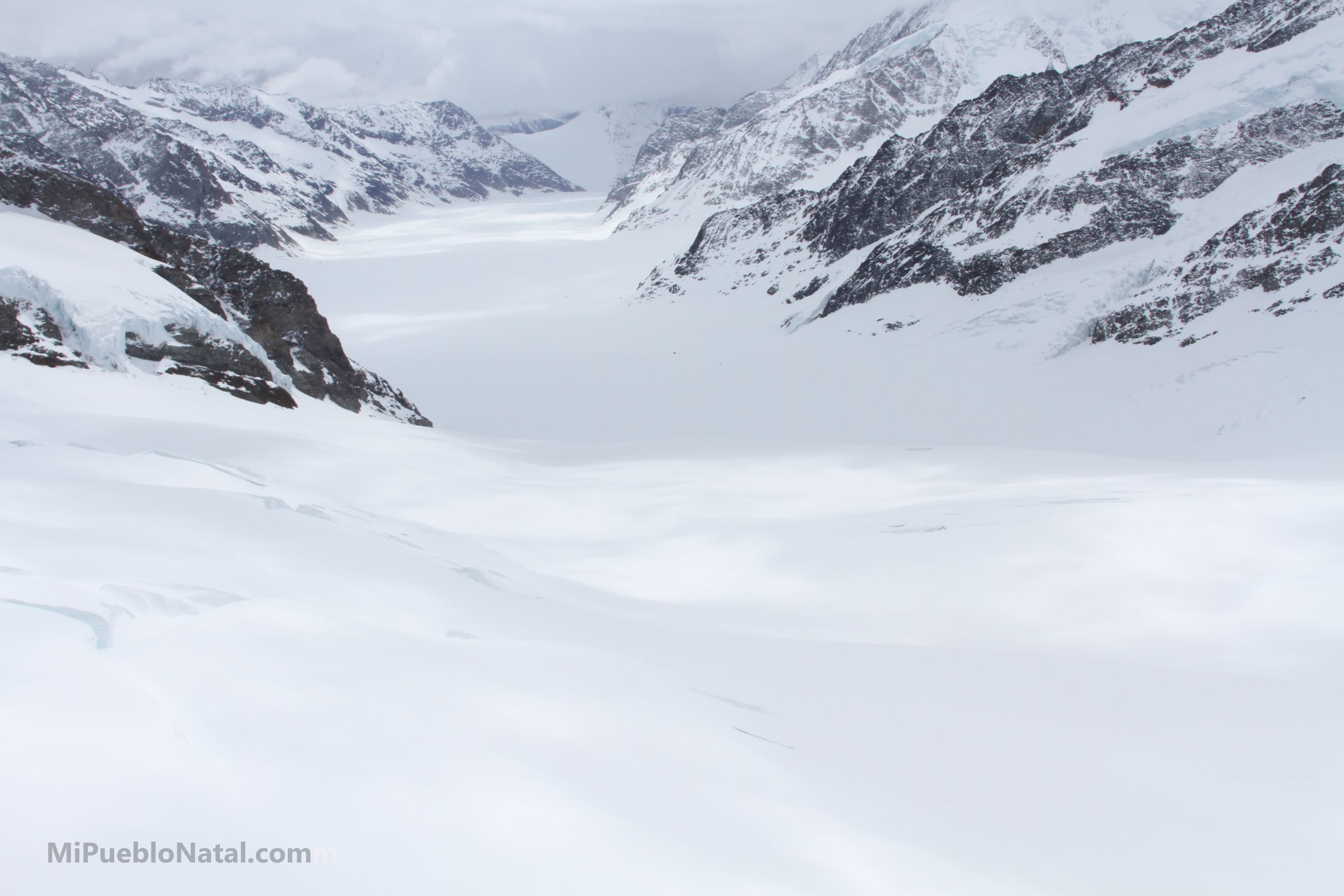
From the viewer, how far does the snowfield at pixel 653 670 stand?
201 cm

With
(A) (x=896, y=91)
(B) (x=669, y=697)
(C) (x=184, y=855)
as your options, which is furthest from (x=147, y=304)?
(A) (x=896, y=91)

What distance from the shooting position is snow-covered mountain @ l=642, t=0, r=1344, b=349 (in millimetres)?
26766

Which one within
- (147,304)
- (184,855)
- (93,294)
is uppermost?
(93,294)

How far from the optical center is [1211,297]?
87.1ft

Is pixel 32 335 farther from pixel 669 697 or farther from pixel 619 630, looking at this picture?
pixel 669 697

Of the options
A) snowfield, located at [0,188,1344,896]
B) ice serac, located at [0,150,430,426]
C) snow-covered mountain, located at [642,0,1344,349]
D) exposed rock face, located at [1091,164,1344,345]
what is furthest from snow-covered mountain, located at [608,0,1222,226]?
snowfield, located at [0,188,1344,896]

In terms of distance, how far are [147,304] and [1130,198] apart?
36.6 m

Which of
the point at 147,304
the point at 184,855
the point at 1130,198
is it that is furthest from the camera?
the point at 1130,198

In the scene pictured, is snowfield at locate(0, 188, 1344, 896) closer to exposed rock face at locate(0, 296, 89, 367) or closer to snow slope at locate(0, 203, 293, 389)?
exposed rock face at locate(0, 296, 89, 367)

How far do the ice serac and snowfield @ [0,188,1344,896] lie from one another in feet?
5.48

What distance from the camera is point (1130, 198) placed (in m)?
33.7

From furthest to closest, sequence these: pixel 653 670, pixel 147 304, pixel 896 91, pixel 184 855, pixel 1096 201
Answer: pixel 896 91
pixel 1096 201
pixel 147 304
pixel 653 670
pixel 184 855

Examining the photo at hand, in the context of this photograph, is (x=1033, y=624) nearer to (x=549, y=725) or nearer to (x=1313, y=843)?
(x=1313, y=843)

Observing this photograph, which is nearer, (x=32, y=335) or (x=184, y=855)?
(x=184, y=855)
